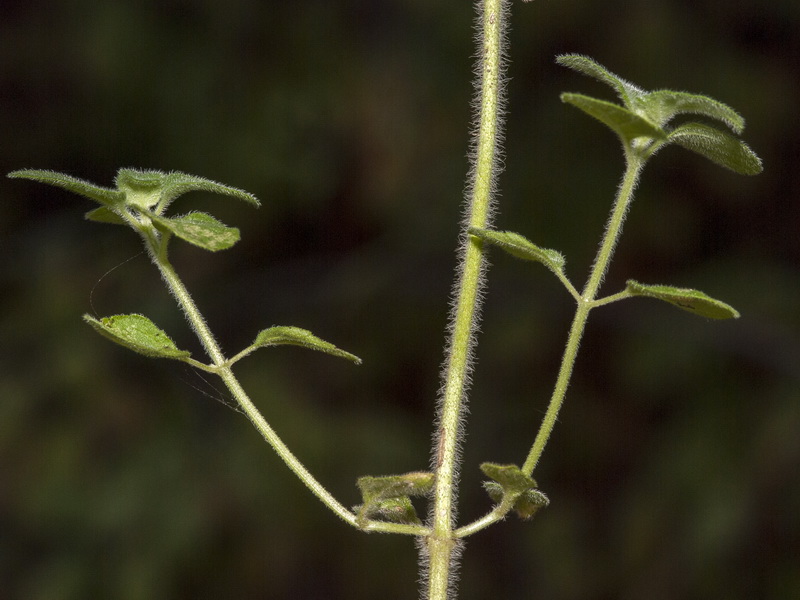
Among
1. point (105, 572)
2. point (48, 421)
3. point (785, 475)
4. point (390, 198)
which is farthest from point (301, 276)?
point (785, 475)

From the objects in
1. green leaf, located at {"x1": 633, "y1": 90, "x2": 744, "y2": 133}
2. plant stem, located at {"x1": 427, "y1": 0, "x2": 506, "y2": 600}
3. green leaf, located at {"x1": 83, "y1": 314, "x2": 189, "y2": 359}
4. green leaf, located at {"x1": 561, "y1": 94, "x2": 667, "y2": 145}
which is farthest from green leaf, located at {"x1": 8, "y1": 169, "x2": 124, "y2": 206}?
green leaf, located at {"x1": 633, "y1": 90, "x2": 744, "y2": 133}

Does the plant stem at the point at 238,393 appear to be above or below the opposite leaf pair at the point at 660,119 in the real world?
A: below

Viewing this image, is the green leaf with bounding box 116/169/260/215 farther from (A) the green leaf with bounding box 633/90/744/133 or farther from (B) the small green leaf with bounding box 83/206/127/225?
(A) the green leaf with bounding box 633/90/744/133

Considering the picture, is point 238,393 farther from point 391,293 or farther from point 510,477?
point 391,293

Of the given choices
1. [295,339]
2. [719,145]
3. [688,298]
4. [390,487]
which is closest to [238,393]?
[295,339]

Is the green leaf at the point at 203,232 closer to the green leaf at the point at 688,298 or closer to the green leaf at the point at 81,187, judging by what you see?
the green leaf at the point at 81,187

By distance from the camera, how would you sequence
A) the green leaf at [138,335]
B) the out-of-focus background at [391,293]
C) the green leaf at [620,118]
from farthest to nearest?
the out-of-focus background at [391,293], the green leaf at [138,335], the green leaf at [620,118]

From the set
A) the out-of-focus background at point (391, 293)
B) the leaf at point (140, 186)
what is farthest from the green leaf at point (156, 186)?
the out-of-focus background at point (391, 293)
